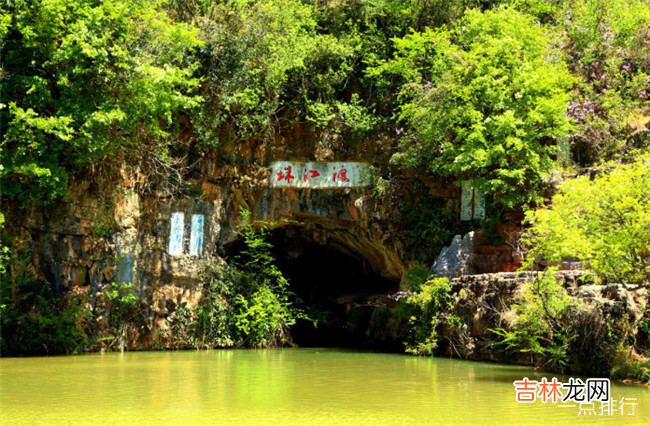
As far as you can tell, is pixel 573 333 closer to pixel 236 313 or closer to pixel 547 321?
pixel 547 321

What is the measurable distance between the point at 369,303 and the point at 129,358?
767cm

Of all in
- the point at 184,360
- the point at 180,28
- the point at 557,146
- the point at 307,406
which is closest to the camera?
the point at 307,406

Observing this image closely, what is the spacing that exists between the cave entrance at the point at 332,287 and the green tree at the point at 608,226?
8.36 metres

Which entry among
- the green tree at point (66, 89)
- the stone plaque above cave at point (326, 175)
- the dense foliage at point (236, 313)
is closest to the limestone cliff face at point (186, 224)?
the stone plaque above cave at point (326, 175)

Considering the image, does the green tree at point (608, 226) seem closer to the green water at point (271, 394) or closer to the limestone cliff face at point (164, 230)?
the green water at point (271, 394)

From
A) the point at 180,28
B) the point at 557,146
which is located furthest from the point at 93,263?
the point at 557,146

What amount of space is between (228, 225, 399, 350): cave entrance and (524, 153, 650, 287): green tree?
836 cm

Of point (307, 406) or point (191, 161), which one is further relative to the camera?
point (191, 161)

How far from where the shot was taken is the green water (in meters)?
6.32

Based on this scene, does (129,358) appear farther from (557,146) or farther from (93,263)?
(557,146)

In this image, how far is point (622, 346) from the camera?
9969mm

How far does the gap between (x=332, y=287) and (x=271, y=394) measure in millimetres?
14199

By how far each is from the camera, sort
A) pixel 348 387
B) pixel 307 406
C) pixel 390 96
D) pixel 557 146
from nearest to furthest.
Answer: pixel 307 406
pixel 348 387
pixel 557 146
pixel 390 96

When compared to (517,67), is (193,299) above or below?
below
